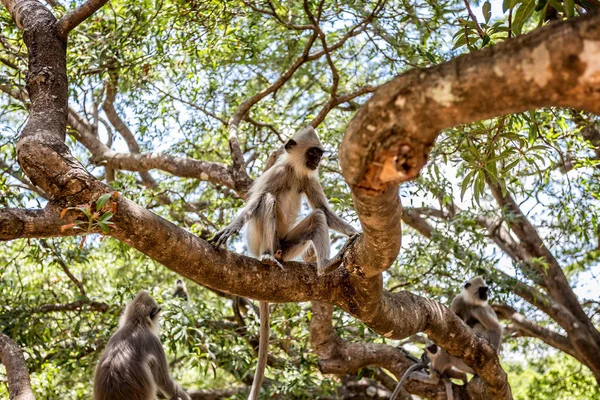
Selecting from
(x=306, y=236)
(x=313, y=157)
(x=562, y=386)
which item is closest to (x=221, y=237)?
(x=306, y=236)

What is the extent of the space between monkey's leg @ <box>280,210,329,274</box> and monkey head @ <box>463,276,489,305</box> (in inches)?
106

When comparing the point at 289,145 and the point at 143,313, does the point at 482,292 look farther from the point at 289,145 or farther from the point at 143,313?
the point at 143,313

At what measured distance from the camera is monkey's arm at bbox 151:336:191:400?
4.81 meters

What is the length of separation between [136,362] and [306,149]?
1870 millimetres

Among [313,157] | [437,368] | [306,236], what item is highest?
[313,157]

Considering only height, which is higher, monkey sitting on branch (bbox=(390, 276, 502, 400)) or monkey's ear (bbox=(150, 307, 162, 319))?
monkey sitting on branch (bbox=(390, 276, 502, 400))

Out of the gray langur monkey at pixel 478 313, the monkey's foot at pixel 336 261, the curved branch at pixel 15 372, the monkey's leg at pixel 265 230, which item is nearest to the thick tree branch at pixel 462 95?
the monkey's foot at pixel 336 261

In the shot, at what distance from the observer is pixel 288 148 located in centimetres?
443

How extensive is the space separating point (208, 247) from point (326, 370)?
2.78 meters

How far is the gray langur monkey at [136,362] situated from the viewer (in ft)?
14.5

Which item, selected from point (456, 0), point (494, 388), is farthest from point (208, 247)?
point (456, 0)

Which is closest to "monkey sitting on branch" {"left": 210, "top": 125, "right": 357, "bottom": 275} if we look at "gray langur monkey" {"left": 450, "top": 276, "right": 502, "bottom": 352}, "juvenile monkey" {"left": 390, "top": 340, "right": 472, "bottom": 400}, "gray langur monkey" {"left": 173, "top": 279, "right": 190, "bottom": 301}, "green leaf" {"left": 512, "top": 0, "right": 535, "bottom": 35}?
"green leaf" {"left": 512, "top": 0, "right": 535, "bottom": 35}

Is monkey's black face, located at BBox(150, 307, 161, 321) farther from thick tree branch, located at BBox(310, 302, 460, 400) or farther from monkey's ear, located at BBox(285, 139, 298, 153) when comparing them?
monkey's ear, located at BBox(285, 139, 298, 153)

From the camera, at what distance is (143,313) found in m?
4.98
